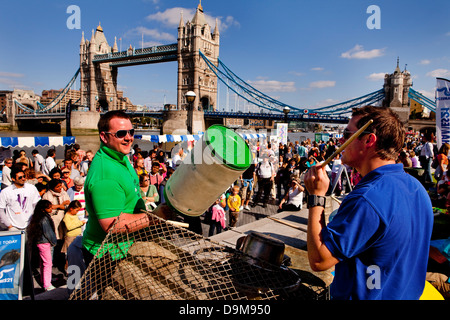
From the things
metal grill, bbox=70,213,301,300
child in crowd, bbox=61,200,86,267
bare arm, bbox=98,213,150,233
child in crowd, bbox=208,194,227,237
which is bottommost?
child in crowd, bbox=208,194,227,237

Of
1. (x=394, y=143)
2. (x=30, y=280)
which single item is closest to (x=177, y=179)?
(x=394, y=143)

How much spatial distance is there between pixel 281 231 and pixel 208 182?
10.0ft

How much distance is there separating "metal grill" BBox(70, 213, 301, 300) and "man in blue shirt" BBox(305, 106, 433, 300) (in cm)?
38

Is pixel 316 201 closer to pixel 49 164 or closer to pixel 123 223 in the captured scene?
pixel 123 223

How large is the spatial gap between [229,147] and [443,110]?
796 centimetres

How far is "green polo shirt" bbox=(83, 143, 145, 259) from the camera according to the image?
170 centimetres

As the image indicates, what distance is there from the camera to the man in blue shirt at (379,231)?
1.24 m

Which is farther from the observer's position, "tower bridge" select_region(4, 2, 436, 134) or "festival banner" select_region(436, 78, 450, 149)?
"tower bridge" select_region(4, 2, 436, 134)

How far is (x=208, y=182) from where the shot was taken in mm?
1600

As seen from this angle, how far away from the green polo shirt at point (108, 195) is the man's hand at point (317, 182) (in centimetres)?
110

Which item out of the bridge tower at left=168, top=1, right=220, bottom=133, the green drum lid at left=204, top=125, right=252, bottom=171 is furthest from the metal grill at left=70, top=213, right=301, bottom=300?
the bridge tower at left=168, top=1, right=220, bottom=133

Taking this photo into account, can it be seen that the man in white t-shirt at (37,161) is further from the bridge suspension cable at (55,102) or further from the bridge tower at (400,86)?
the bridge suspension cable at (55,102)

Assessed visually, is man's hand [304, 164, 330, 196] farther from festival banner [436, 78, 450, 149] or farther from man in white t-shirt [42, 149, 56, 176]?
man in white t-shirt [42, 149, 56, 176]
